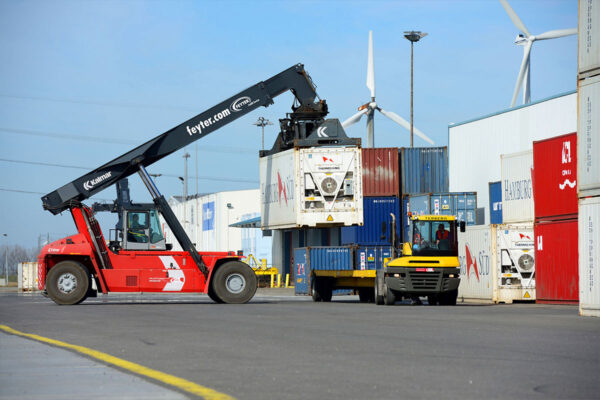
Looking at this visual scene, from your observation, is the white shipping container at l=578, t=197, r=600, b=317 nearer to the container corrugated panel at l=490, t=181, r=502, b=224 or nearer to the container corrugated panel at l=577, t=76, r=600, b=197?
the container corrugated panel at l=577, t=76, r=600, b=197

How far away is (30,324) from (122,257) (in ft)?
30.8

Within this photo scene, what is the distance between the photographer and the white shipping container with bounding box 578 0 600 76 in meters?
18.8

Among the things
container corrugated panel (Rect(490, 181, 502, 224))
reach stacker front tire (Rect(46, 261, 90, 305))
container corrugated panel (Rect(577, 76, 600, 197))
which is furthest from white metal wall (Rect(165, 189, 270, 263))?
container corrugated panel (Rect(577, 76, 600, 197))

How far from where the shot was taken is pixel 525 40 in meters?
54.7

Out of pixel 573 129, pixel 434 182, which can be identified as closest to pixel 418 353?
pixel 573 129

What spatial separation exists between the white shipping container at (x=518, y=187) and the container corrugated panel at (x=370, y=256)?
7561mm

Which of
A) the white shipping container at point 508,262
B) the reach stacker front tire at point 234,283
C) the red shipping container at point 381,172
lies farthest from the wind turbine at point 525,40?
the reach stacker front tire at point 234,283

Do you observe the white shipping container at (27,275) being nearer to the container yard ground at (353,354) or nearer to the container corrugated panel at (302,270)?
the container corrugated panel at (302,270)

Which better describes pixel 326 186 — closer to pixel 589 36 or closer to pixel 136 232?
pixel 136 232

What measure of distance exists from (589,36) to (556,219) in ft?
29.9

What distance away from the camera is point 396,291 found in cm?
2623

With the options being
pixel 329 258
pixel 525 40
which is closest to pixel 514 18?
pixel 525 40

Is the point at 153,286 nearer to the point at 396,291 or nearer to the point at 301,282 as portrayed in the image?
the point at 396,291

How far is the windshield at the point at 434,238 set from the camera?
2627 cm
